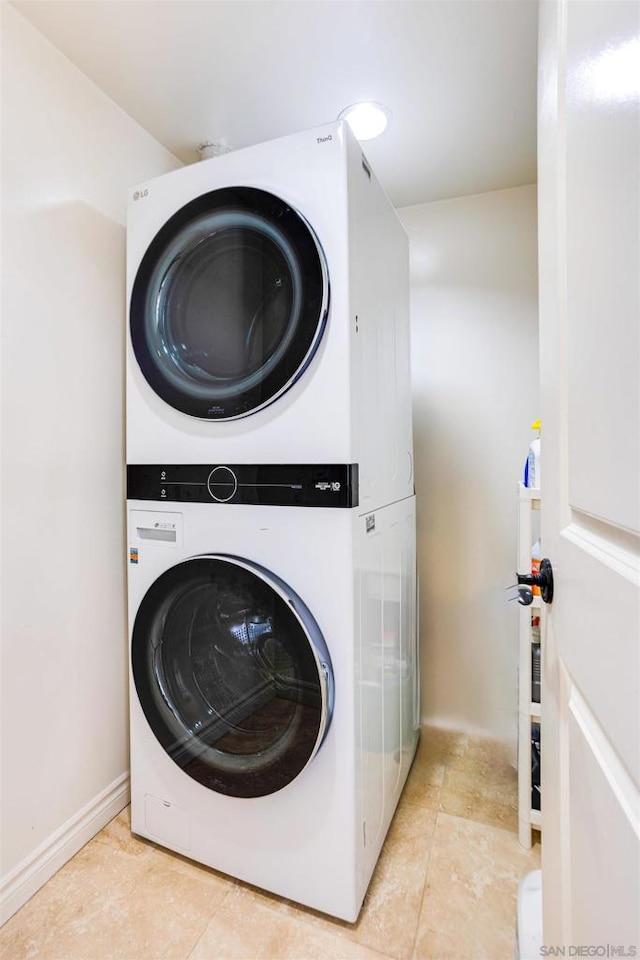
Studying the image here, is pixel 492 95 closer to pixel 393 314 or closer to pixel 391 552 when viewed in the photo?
pixel 393 314

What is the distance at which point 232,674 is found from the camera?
1.22 m

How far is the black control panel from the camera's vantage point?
1079 millimetres

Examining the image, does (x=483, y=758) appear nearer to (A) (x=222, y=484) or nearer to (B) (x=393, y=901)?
(B) (x=393, y=901)

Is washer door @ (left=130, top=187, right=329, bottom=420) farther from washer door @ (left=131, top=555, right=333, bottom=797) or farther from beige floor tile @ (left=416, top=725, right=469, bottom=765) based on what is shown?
beige floor tile @ (left=416, top=725, right=469, bottom=765)

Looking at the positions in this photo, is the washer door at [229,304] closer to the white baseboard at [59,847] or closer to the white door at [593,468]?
the white door at [593,468]

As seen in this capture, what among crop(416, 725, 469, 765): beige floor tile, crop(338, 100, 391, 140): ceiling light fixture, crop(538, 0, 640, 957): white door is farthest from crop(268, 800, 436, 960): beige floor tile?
crop(338, 100, 391, 140): ceiling light fixture

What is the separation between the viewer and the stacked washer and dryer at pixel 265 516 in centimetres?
108

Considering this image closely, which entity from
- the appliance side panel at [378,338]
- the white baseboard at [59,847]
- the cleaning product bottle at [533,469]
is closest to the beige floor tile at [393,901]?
the white baseboard at [59,847]

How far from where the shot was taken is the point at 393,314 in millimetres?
1483

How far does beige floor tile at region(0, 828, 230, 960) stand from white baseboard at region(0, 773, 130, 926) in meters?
0.02

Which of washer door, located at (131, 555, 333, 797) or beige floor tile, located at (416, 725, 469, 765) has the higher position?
washer door, located at (131, 555, 333, 797)

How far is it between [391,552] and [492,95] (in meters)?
1.49


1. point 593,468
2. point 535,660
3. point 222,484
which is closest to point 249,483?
point 222,484

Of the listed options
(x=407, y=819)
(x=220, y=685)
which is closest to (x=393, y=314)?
(x=220, y=685)
